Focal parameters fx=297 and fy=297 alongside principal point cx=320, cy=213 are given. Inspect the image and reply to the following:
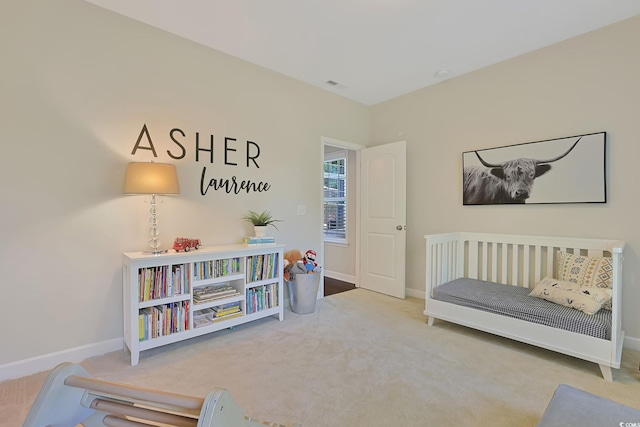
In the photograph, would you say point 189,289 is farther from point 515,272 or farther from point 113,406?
point 515,272

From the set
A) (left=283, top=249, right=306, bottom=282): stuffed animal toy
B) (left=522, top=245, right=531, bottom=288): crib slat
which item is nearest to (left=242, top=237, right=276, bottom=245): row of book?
(left=283, top=249, right=306, bottom=282): stuffed animal toy

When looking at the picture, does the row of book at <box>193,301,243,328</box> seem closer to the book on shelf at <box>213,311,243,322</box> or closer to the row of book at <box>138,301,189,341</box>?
the book on shelf at <box>213,311,243,322</box>

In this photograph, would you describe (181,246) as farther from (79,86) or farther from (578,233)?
(578,233)

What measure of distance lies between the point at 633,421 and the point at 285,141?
322 centimetres

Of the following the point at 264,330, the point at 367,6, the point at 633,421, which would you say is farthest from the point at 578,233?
the point at 264,330

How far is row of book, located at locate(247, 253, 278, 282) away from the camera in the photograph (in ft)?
9.25

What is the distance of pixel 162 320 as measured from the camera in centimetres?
230

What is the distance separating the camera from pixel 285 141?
11.2 ft

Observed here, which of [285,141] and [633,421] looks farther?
[285,141]

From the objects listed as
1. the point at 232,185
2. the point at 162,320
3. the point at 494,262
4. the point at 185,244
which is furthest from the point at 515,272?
the point at 162,320

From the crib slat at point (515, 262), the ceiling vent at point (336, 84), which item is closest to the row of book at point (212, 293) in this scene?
the ceiling vent at point (336, 84)

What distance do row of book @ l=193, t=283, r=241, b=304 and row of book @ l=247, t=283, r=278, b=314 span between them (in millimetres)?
141

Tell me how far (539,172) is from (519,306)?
1.32m

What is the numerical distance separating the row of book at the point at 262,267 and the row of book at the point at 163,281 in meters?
0.58
